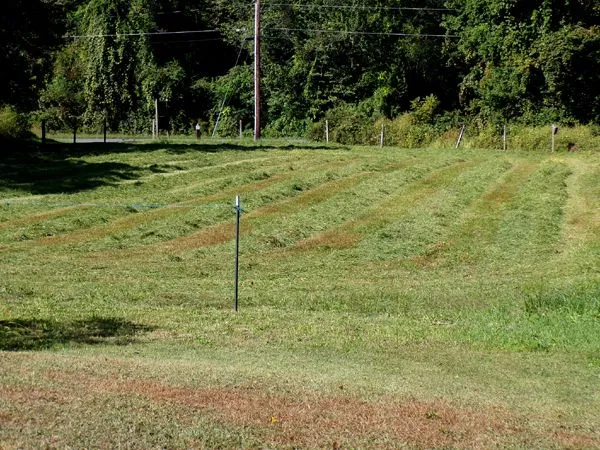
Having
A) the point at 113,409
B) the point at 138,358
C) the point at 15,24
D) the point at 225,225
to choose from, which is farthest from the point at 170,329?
the point at 15,24

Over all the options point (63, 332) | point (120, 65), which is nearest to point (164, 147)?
point (120, 65)

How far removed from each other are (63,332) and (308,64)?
2153 inches

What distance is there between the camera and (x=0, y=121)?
4475cm

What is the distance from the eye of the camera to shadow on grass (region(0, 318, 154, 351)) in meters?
13.7

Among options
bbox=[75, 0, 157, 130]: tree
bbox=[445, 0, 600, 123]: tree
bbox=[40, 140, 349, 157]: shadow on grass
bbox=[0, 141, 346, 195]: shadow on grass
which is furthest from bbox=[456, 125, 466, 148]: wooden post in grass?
bbox=[75, 0, 157, 130]: tree

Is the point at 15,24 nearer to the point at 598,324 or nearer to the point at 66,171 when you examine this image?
A: the point at 66,171

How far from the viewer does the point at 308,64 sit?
222ft

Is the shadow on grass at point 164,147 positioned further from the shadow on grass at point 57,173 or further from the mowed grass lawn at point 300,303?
the shadow on grass at point 57,173

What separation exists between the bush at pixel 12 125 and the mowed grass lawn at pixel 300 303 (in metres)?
5.95

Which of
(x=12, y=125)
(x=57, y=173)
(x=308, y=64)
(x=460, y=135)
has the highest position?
(x=308, y=64)

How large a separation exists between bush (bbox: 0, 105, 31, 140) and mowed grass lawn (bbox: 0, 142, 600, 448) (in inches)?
234

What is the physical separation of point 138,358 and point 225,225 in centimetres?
1441

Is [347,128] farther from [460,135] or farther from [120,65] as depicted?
[120,65]

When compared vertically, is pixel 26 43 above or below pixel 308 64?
above
